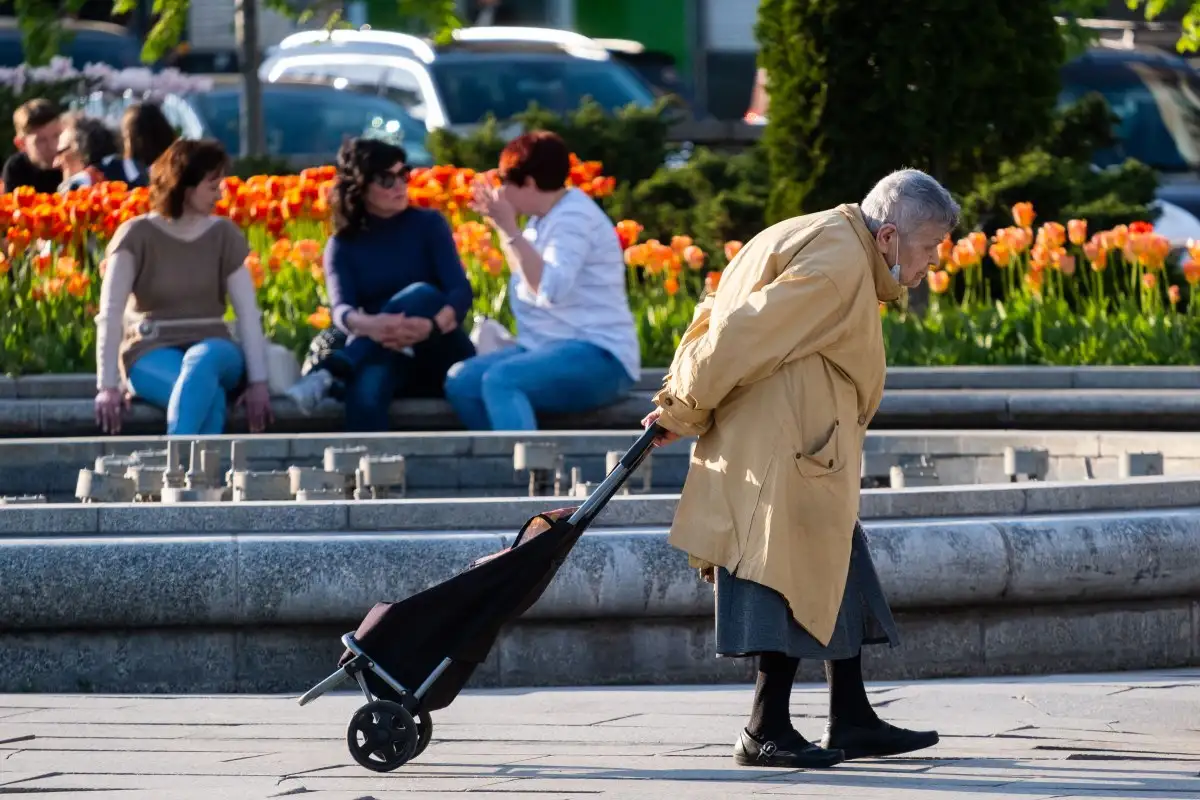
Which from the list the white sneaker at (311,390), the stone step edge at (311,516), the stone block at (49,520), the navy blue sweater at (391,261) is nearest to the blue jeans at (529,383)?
the navy blue sweater at (391,261)

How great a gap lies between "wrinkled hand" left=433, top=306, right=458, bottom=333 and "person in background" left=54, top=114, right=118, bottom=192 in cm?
312

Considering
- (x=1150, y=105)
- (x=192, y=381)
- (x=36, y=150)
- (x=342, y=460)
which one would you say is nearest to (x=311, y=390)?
(x=192, y=381)

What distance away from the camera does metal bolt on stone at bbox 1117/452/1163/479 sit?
725cm

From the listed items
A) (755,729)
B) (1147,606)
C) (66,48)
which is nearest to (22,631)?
(755,729)

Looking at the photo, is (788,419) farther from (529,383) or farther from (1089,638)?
(529,383)

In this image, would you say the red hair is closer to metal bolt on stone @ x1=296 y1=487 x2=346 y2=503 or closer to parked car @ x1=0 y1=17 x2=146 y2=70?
metal bolt on stone @ x1=296 y1=487 x2=346 y2=503

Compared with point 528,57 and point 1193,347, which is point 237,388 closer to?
point 1193,347

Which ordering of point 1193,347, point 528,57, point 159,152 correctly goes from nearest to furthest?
Answer: point 1193,347 → point 159,152 → point 528,57

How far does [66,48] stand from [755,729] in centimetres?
1954

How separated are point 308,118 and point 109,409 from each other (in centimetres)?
969

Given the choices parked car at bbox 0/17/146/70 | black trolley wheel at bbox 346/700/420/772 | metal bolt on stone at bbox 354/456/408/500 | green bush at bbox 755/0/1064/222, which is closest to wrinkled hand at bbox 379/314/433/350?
metal bolt on stone at bbox 354/456/408/500

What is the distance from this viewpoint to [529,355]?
853 centimetres

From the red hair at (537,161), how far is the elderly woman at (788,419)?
11.7 ft

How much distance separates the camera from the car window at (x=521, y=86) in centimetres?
1862
